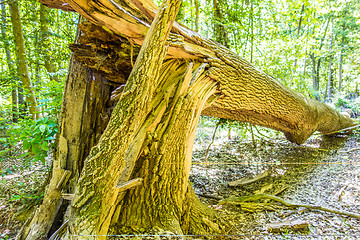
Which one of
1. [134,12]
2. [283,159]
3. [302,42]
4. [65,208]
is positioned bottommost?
[65,208]

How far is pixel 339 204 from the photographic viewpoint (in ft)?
7.57

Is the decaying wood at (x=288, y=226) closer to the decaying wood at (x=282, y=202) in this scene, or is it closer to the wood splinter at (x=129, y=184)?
the decaying wood at (x=282, y=202)

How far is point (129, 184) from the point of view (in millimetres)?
1486

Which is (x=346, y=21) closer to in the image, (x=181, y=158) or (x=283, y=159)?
(x=283, y=159)

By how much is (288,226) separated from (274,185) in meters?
1.33

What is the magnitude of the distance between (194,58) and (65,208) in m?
2.08

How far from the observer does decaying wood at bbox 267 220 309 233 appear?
1.80 m

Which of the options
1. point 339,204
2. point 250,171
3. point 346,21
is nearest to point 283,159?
point 250,171

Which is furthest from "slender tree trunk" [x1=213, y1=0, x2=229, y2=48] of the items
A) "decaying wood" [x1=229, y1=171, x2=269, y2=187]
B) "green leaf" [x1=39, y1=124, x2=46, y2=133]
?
"green leaf" [x1=39, y1=124, x2=46, y2=133]

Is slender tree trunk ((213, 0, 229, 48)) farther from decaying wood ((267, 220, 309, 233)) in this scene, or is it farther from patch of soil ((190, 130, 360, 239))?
decaying wood ((267, 220, 309, 233))

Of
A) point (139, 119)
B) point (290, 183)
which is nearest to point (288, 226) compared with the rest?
point (290, 183)

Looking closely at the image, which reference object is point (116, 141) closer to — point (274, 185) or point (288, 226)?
point (288, 226)

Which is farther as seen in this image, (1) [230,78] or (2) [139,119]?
(1) [230,78]

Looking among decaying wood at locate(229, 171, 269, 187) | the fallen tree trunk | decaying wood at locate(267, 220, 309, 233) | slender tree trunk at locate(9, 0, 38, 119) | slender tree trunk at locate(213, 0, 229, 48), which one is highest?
slender tree trunk at locate(213, 0, 229, 48)
